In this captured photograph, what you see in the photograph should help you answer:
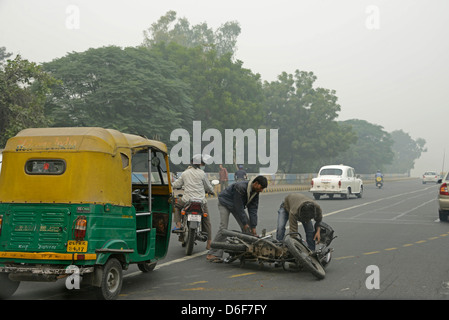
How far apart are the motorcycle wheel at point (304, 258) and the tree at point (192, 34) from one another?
6812cm

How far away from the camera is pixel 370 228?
1564cm

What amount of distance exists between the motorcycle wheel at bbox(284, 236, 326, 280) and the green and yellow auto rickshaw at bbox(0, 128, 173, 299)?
2441 mm

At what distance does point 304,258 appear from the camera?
26.7 ft

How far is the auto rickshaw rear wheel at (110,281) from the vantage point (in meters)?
6.40

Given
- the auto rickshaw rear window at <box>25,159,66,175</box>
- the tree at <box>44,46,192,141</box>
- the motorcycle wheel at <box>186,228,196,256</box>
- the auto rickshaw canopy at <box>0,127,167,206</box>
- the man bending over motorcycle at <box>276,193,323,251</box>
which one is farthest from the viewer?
the tree at <box>44,46,192,141</box>

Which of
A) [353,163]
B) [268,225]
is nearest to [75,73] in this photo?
[268,225]

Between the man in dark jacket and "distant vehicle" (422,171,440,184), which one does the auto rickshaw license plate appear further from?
"distant vehicle" (422,171,440,184)

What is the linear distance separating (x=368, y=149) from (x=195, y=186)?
103300 millimetres

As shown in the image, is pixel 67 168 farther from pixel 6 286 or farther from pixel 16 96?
pixel 16 96

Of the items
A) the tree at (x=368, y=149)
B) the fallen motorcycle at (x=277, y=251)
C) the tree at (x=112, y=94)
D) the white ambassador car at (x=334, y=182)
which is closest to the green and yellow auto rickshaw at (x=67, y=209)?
the fallen motorcycle at (x=277, y=251)

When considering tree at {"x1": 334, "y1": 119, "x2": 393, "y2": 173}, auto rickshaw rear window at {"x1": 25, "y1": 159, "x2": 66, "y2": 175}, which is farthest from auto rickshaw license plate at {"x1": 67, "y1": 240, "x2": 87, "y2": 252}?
tree at {"x1": 334, "y1": 119, "x2": 393, "y2": 173}

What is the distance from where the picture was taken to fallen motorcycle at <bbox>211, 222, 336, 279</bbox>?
8180 mm

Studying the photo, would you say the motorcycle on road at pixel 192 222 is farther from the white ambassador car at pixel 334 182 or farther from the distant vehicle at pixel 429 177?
the distant vehicle at pixel 429 177
